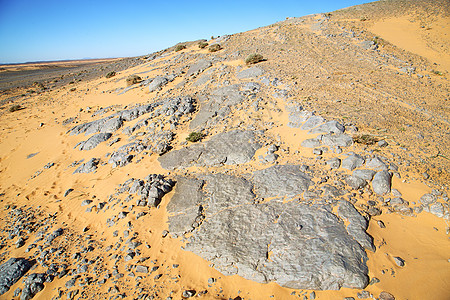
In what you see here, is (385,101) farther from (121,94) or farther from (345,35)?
(121,94)

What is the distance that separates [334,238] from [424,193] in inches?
114

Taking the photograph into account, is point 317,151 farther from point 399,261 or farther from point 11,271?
point 11,271

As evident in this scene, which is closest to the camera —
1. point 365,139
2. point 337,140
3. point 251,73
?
point 365,139

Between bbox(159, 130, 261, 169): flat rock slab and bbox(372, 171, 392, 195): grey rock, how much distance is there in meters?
3.82

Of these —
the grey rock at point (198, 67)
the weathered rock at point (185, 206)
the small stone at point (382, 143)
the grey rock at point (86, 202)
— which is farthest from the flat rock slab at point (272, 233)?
the grey rock at point (198, 67)

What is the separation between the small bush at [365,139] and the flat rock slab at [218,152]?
3.45 metres

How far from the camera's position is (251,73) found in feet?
45.1

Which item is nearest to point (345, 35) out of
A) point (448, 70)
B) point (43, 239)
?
point (448, 70)

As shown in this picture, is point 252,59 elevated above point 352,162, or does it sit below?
above

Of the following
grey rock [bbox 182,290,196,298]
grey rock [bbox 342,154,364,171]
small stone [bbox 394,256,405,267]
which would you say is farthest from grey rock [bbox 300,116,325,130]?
grey rock [bbox 182,290,196,298]

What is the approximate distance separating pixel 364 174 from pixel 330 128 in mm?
2425

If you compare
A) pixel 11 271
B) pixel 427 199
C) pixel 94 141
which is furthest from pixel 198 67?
pixel 427 199

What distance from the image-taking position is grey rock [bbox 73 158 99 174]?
903 centimetres

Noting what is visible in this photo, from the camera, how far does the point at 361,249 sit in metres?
4.30
